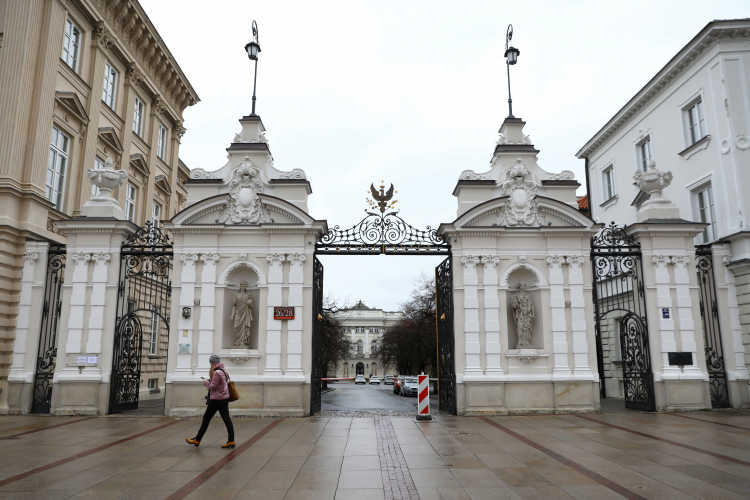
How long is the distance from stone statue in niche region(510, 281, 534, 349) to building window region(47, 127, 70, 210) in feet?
49.6

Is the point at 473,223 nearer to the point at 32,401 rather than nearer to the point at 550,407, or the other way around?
the point at 550,407

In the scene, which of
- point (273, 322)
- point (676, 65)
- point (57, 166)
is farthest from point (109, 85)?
point (676, 65)

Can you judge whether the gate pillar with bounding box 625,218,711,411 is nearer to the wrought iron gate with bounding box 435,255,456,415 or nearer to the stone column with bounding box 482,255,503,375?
the stone column with bounding box 482,255,503,375

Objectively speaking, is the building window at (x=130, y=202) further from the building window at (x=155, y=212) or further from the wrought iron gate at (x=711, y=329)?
the wrought iron gate at (x=711, y=329)

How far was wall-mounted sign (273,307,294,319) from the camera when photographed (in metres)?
15.1

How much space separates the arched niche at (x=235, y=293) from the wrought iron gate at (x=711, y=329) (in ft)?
41.8

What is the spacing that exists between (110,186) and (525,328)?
491 inches

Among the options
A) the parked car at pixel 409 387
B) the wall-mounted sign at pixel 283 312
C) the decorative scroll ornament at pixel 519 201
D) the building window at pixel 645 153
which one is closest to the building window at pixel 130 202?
the wall-mounted sign at pixel 283 312

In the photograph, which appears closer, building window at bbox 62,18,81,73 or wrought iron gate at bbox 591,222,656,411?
wrought iron gate at bbox 591,222,656,411

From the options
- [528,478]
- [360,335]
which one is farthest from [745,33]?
[360,335]

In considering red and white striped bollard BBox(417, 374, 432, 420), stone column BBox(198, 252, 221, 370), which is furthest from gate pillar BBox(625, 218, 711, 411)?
stone column BBox(198, 252, 221, 370)

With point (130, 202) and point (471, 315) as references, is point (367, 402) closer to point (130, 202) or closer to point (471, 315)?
point (471, 315)

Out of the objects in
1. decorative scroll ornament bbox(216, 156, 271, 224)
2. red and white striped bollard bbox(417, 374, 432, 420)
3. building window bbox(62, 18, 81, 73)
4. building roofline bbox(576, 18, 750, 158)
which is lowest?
red and white striped bollard bbox(417, 374, 432, 420)

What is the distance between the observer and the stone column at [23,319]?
1495cm
